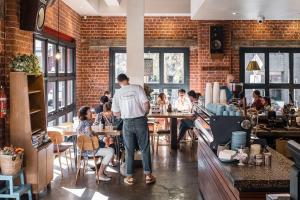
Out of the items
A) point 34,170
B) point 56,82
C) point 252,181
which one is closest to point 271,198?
point 252,181

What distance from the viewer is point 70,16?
11.0m

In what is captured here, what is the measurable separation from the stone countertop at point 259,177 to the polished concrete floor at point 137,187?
2438mm

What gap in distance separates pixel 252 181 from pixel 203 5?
471cm

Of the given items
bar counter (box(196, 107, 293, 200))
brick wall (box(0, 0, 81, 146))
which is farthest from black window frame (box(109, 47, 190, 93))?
bar counter (box(196, 107, 293, 200))

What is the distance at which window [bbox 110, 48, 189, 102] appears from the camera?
12.8 m

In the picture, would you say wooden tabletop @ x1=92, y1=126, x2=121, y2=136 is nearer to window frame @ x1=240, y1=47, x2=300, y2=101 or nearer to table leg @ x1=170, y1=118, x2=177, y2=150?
table leg @ x1=170, y1=118, x2=177, y2=150

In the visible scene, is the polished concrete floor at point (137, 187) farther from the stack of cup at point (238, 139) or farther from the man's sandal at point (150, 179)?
the stack of cup at point (238, 139)

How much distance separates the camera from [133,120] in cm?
673

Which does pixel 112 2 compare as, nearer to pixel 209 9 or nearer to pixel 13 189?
pixel 209 9

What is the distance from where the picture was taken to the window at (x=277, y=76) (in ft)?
42.2

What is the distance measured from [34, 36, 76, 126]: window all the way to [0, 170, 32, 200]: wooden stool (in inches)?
129

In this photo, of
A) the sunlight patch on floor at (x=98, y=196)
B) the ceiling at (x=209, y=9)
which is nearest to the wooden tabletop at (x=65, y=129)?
the sunlight patch on floor at (x=98, y=196)

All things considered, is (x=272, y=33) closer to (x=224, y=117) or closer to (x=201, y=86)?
(x=201, y=86)

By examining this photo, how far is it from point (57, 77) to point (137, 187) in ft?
14.6
